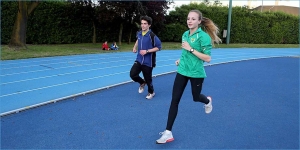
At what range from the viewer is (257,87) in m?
7.07

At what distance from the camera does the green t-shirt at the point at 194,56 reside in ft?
11.2

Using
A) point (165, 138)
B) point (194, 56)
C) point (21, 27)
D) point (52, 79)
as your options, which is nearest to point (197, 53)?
point (194, 56)

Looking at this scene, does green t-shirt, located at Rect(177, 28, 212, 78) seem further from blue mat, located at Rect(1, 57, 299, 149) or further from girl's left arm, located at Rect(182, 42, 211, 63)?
blue mat, located at Rect(1, 57, 299, 149)

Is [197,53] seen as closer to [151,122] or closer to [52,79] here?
[151,122]

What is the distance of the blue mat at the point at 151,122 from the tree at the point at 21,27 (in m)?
11.0

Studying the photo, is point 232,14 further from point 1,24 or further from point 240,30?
point 1,24

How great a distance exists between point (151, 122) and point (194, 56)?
1364 mm

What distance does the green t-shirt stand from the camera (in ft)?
11.2

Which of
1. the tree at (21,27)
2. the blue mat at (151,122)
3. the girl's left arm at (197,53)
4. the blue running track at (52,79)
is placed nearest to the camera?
the girl's left arm at (197,53)

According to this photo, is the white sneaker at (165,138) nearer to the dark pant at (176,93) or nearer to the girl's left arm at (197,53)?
the dark pant at (176,93)

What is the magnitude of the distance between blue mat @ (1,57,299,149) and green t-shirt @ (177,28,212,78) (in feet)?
2.96

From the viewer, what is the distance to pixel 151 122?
4.30 meters

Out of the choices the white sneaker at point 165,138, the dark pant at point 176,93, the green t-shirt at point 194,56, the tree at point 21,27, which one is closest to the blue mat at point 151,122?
the white sneaker at point 165,138

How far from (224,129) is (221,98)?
1914 millimetres
